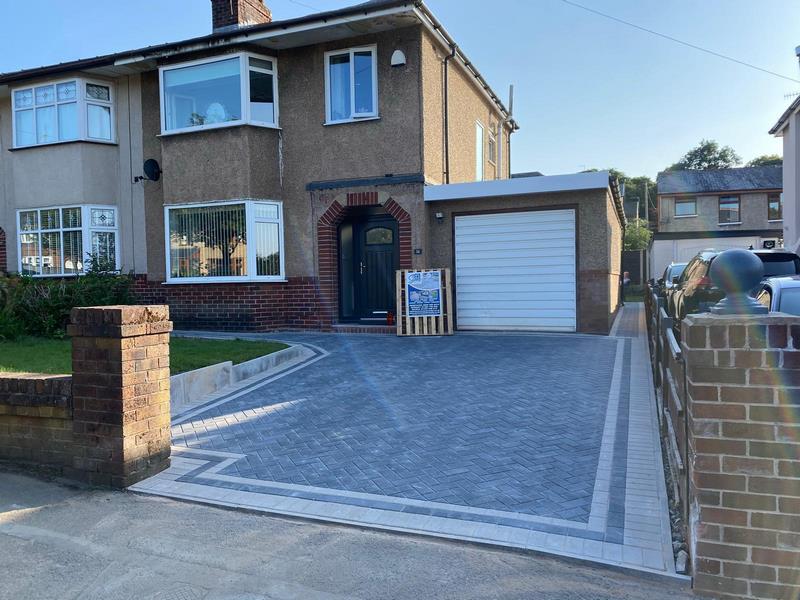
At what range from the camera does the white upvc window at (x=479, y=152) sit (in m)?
18.2

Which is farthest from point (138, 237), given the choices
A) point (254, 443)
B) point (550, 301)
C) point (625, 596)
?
point (625, 596)

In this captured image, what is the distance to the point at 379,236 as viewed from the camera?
1433 centimetres

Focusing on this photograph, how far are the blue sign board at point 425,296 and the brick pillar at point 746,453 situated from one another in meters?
9.62

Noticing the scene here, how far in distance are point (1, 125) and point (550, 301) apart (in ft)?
50.6

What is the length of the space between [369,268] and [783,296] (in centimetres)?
893

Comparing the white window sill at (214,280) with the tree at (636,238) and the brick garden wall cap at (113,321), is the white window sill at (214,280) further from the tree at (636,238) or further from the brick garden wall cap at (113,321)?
the tree at (636,238)

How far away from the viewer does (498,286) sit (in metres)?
13.2

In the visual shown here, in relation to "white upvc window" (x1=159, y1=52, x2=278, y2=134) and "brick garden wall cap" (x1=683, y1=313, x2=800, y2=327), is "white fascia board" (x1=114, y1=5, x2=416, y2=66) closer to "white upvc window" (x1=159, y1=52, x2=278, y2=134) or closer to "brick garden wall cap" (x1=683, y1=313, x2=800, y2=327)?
"white upvc window" (x1=159, y1=52, x2=278, y2=134)

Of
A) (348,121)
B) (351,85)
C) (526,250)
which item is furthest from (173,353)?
(526,250)

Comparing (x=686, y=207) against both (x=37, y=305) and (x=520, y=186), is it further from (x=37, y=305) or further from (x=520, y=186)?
(x=37, y=305)

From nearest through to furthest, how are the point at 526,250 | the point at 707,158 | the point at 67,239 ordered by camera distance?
the point at 526,250 < the point at 67,239 < the point at 707,158

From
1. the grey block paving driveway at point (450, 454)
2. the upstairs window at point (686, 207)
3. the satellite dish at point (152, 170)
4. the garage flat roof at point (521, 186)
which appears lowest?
the grey block paving driveway at point (450, 454)

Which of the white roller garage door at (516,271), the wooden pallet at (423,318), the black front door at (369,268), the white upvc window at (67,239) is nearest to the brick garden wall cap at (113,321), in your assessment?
the wooden pallet at (423,318)

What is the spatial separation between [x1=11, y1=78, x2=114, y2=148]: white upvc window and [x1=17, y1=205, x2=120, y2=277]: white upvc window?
1771 mm
